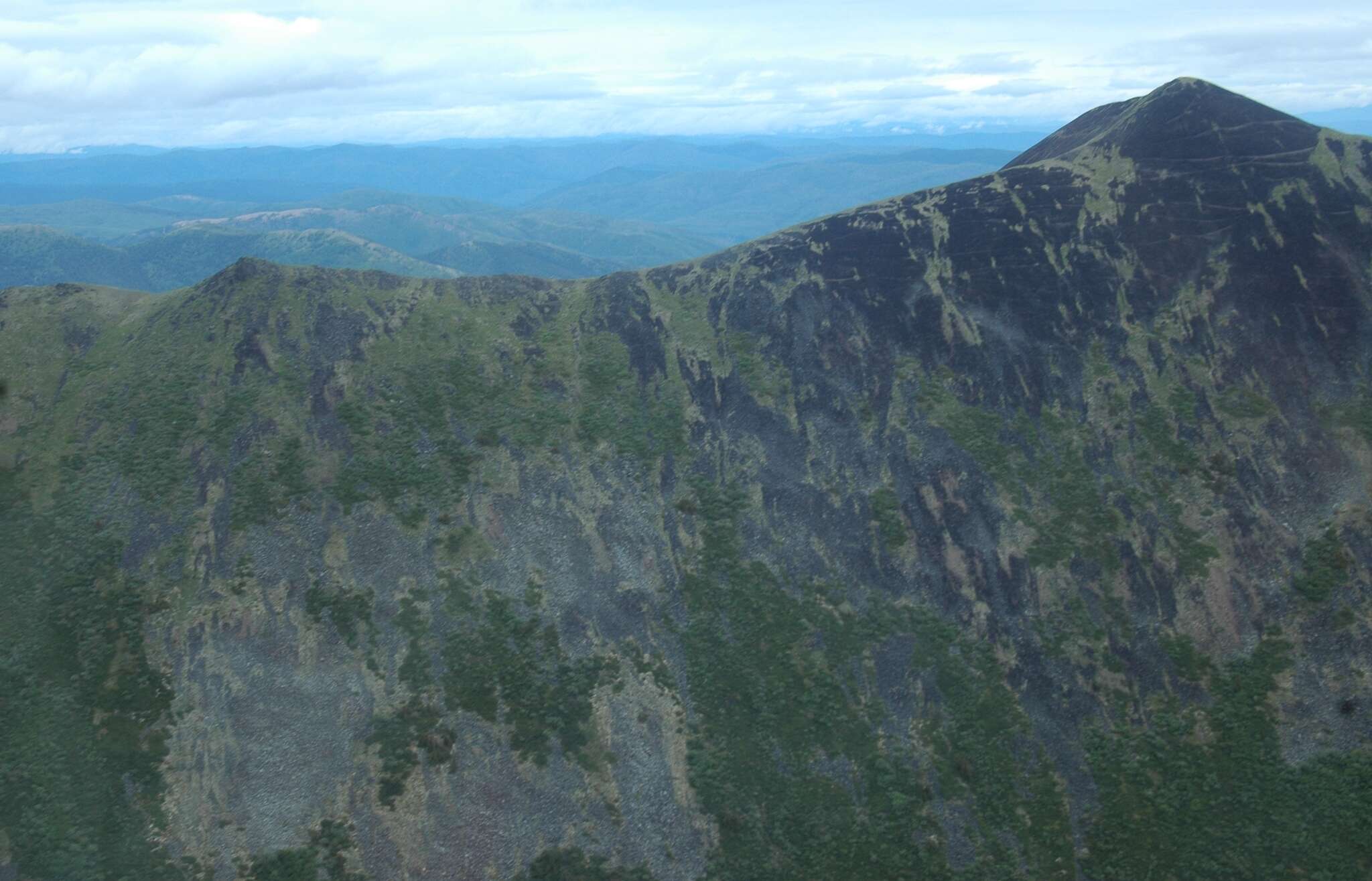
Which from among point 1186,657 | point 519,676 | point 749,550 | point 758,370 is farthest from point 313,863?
point 1186,657

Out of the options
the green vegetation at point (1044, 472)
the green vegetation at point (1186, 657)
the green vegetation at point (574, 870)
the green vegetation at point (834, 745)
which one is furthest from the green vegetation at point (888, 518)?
the green vegetation at point (574, 870)

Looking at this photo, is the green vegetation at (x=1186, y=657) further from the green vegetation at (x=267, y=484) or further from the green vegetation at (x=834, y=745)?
the green vegetation at (x=267, y=484)

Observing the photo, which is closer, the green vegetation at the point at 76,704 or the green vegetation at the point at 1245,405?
the green vegetation at the point at 76,704

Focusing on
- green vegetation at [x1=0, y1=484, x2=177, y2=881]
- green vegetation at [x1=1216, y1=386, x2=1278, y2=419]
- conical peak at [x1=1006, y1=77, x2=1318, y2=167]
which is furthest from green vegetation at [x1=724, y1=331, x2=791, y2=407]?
green vegetation at [x1=0, y1=484, x2=177, y2=881]

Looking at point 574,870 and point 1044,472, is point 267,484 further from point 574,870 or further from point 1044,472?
point 1044,472

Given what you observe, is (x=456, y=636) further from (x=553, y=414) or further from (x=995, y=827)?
(x=995, y=827)

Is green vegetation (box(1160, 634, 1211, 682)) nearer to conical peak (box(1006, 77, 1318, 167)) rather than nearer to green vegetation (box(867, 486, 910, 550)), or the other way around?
green vegetation (box(867, 486, 910, 550))
